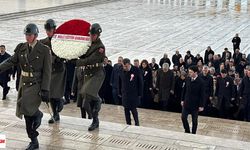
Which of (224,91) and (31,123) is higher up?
(31,123)

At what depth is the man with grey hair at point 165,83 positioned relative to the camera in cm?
1245

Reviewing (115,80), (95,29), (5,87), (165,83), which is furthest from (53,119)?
(5,87)

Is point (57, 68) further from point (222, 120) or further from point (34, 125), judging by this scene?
point (222, 120)

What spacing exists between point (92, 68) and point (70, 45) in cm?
54

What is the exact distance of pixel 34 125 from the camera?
7.17 m

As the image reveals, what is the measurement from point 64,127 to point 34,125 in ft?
4.50

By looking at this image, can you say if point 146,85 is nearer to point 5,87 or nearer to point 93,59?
point 5,87

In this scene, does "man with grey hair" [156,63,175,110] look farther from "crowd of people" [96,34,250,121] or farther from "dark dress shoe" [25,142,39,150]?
"dark dress shoe" [25,142,39,150]

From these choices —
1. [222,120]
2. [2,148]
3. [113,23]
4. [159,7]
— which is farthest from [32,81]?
[159,7]

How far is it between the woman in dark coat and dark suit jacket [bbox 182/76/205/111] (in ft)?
10.5

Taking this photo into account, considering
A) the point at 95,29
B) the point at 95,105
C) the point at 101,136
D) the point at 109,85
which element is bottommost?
the point at 109,85

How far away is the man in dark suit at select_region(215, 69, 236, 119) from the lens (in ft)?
39.1

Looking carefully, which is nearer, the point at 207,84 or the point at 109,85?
the point at 207,84

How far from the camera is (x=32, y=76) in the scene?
705 cm
